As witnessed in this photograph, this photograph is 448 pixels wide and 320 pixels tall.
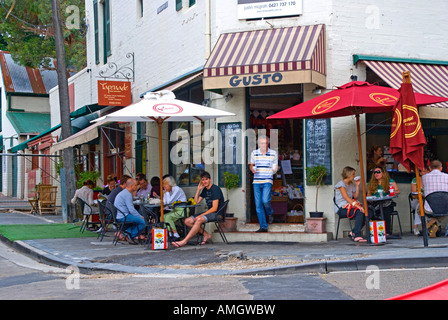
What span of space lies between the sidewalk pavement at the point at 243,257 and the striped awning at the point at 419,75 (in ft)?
9.10

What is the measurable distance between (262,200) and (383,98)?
10.0ft

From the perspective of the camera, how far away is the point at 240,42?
12.6m

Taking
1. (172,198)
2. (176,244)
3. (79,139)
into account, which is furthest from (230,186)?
(79,139)

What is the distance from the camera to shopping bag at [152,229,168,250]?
11070mm

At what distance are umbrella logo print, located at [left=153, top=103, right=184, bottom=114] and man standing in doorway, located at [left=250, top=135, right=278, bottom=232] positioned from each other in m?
1.97

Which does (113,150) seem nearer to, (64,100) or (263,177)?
(64,100)

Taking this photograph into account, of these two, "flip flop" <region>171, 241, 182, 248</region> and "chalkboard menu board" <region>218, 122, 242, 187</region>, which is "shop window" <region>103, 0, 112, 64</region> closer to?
"chalkboard menu board" <region>218, 122, 242, 187</region>

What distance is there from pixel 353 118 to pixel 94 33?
11.5 m

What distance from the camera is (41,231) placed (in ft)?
49.7

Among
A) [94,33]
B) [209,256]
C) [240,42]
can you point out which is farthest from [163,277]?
[94,33]

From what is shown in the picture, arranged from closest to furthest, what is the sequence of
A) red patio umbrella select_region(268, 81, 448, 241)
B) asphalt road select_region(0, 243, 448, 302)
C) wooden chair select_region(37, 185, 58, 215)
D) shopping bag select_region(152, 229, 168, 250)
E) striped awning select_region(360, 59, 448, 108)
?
asphalt road select_region(0, 243, 448, 302) < red patio umbrella select_region(268, 81, 448, 241) < shopping bag select_region(152, 229, 168, 250) < striped awning select_region(360, 59, 448, 108) < wooden chair select_region(37, 185, 58, 215)

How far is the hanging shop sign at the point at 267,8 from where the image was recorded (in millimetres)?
12453

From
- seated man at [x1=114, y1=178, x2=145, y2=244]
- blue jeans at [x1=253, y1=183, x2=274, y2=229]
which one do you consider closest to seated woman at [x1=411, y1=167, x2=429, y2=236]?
blue jeans at [x1=253, y1=183, x2=274, y2=229]

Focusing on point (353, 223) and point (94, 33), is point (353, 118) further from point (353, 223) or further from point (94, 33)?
point (94, 33)
